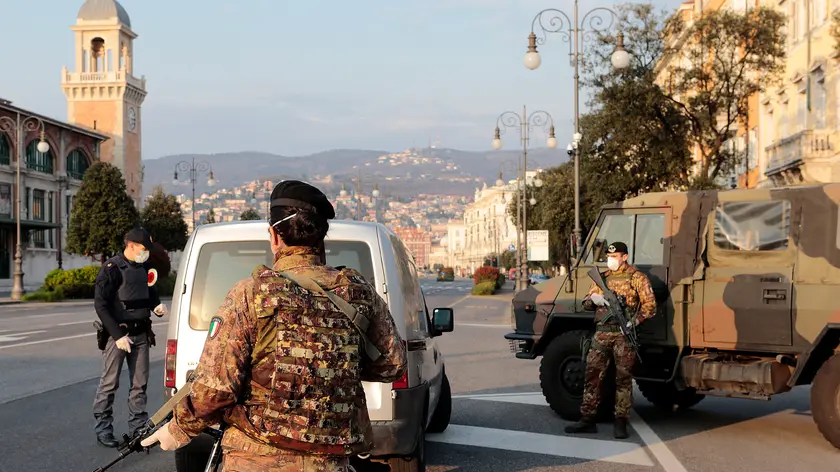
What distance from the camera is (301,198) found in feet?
11.2

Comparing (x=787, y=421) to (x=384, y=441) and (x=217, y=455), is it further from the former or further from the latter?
(x=217, y=455)

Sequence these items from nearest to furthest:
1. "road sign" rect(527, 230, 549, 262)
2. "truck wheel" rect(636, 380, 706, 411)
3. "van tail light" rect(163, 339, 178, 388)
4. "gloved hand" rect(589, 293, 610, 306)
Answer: "van tail light" rect(163, 339, 178, 388) < "gloved hand" rect(589, 293, 610, 306) < "truck wheel" rect(636, 380, 706, 411) < "road sign" rect(527, 230, 549, 262)

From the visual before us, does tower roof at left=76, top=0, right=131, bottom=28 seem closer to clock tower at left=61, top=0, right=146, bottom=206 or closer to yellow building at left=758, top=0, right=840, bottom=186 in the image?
clock tower at left=61, top=0, right=146, bottom=206

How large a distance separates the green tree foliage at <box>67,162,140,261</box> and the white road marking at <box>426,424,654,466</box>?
180ft

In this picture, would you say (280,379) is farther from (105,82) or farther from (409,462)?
(105,82)

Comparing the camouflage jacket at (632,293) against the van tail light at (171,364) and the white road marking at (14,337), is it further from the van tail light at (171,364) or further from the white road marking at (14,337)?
the white road marking at (14,337)

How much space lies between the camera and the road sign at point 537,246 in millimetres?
36688

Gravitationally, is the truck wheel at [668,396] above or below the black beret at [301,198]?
below

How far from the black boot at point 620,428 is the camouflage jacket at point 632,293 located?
0.94 metres

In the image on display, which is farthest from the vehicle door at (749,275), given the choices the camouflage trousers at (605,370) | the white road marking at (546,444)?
the white road marking at (546,444)

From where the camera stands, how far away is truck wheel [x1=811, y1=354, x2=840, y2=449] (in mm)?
8297

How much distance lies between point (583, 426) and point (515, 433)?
66 cm

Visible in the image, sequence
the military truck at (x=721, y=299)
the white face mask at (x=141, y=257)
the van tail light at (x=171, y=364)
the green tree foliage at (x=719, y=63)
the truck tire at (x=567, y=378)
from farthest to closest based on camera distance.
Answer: the green tree foliage at (x=719, y=63) < the truck tire at (x=567, y=378) < the military truck at (x=721, y=299) < the white face mask at (x=141, y=257) < the van tail light at (x=171, y=364)

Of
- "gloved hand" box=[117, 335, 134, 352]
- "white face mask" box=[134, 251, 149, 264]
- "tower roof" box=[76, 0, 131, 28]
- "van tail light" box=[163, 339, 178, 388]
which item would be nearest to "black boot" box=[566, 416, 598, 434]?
"gloved hand" box=[117, 335, 134, 352]
